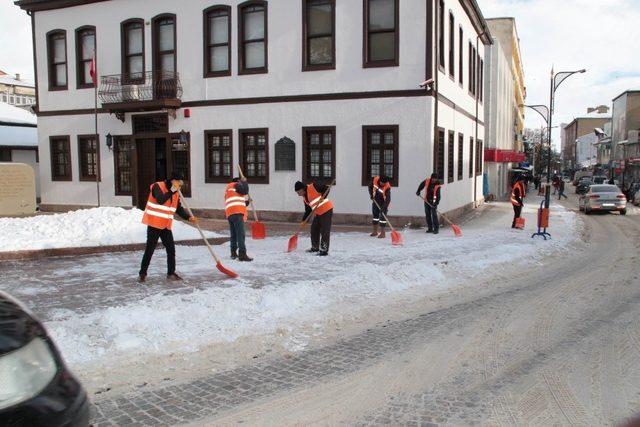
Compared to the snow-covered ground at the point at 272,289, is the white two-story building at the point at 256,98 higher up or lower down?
higher up

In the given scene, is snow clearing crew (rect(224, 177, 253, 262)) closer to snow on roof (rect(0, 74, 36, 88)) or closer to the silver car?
the silver car

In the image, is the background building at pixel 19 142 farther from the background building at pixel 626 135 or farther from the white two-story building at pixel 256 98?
the background building at pixel 626 135

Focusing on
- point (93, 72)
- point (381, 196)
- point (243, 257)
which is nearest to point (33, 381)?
point (243, 257)

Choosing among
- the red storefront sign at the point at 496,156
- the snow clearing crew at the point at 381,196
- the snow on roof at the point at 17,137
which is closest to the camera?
the snow clearing crew at the point at 381,196

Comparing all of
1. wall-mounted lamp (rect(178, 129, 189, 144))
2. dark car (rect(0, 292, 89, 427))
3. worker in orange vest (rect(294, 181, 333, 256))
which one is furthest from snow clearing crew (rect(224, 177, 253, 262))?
wall-mounted lamp (rect(178, 129, 189, 144))

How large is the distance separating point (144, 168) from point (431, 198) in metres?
11.0

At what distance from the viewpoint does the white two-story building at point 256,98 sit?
54.7 feet

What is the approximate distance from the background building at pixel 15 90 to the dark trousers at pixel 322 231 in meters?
70.7

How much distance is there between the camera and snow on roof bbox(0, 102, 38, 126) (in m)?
30.3

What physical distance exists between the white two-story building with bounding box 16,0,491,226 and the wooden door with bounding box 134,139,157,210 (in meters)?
0.04

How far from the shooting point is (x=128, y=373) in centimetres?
533

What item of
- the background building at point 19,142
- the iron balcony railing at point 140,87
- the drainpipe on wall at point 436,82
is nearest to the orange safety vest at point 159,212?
the drainpipe on wall at point 436,82

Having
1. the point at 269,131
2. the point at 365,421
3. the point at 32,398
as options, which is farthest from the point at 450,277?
the point at 269,131

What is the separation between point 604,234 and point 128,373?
55.3 ft
